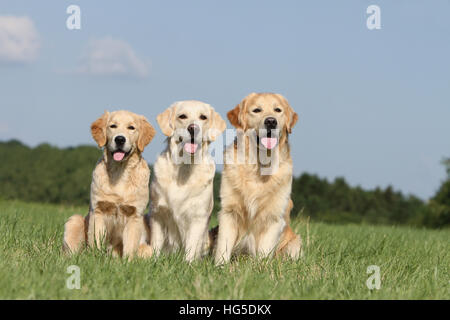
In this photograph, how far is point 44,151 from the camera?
108ft

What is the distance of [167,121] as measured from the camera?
A: 18.2 feet

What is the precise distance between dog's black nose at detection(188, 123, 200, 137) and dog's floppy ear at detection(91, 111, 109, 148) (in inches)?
40.5

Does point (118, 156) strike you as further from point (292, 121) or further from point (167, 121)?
point (292, 121)

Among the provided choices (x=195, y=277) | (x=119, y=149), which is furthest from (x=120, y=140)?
(x=195, y=277)

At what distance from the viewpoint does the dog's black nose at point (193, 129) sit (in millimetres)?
5426

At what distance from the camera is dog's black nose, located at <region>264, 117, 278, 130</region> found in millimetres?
5570

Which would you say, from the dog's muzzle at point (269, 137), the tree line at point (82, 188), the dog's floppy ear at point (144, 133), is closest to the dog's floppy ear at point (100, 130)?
the dog's floppy ear at point (144, 133)

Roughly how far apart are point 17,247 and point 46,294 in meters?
2.32

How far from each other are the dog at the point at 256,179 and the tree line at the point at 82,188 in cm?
1941

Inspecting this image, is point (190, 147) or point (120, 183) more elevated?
point (190, 147)

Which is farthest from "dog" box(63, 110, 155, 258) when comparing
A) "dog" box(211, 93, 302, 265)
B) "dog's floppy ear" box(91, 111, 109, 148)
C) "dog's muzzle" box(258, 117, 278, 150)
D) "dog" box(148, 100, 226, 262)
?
"dog's muzzle" box(258, 117, 278, 150)

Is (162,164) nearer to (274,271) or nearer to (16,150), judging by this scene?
(274,271)

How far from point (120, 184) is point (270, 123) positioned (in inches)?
71.4

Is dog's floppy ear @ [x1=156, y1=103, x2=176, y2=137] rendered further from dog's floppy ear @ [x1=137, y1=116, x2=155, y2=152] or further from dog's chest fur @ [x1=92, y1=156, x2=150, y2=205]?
dog's chest fur @ [x1=92, y1=156, x2=150, y2=205]
